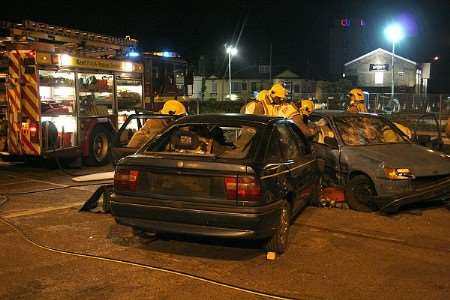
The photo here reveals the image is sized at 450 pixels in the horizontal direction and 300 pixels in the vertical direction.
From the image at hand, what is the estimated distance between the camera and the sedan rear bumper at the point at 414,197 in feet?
24.1

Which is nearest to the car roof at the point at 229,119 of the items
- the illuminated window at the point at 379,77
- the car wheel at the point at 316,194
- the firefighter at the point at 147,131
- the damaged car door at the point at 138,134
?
the damaged car door at the point at 138,134

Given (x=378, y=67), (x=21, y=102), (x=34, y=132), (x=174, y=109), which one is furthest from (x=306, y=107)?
(x=378, y=67)

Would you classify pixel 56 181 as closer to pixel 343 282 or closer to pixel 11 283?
pixel 11 283

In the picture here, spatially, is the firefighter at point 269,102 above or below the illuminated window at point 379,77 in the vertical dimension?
below

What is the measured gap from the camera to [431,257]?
19.3ft

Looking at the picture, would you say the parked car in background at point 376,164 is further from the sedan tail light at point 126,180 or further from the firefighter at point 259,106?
the sedan tail light at point 126,180

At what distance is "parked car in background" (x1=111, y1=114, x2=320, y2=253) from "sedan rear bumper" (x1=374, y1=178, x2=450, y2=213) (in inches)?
69.6

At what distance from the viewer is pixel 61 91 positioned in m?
11.8

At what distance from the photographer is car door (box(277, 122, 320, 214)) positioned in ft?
20.4

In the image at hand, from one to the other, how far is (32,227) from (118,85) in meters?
7.07

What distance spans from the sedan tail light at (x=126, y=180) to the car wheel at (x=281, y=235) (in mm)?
1450

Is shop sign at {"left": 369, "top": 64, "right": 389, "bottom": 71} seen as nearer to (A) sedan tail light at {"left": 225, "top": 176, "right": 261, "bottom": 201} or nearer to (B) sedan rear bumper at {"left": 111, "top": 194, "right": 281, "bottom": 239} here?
(B) sedan rear bumper at {"left": 111, "top": 194, "right": 281, "bottom": 239}

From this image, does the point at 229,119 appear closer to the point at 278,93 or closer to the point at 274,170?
the point at 274,170

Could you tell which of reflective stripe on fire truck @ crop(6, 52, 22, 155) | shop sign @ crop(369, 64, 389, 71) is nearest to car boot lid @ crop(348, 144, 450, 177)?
reflective stripe on fire truck @ crop(6, 52, 22, 155)
